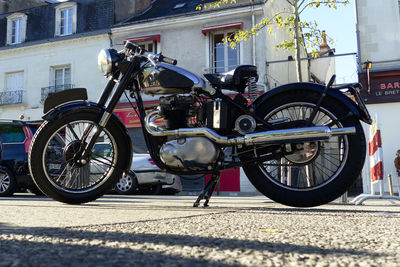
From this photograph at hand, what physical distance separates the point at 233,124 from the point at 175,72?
636 mm

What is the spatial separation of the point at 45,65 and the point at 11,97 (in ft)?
7.63

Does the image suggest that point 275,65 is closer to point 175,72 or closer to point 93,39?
point 93,39

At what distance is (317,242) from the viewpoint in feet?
5.17

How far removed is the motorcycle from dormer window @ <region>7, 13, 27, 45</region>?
726 inches

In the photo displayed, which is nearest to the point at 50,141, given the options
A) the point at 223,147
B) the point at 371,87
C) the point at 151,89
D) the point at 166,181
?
the point at 151,89

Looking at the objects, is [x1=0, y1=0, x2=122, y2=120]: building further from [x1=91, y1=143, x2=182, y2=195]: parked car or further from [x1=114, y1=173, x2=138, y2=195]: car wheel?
[x1=114, y1=173, x2=138, y2=195]: car wheel

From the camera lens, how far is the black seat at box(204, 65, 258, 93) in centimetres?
320

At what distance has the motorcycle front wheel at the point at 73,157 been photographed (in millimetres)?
3172

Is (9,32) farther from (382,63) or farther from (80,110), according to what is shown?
(80,110)

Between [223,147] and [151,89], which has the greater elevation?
[151,89]

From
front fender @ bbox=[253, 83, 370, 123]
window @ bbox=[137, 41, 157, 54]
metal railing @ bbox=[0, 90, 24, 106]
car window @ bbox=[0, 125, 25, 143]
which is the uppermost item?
window @ bbox=[137, 41, 157, 54]

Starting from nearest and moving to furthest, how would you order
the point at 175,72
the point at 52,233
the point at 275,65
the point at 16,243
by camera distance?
the point at 16,243
the point at 52,233
the point at 175,72
the point at 275,65

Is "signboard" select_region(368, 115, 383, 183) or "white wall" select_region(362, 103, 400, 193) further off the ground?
"white wall" select_region(362, 103, 400, 193)

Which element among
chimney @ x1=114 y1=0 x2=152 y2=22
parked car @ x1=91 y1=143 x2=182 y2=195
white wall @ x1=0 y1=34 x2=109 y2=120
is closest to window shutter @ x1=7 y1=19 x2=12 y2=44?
white wall @ x1=0 y1=34 x2=109 y2=120
